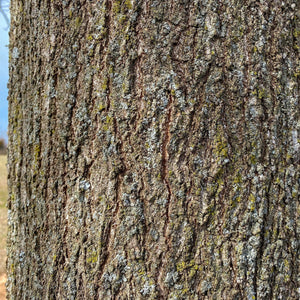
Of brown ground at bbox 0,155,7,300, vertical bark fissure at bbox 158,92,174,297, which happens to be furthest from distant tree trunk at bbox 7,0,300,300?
brown ground at bbox 0,155,7,300

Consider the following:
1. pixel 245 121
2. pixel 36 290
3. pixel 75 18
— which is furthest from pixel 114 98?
pixel 36 290

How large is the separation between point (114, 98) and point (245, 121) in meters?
0.45

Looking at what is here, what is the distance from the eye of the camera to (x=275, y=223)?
119 cm

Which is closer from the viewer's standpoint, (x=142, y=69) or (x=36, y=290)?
(x=142, y=69)

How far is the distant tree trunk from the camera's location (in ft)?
3.77

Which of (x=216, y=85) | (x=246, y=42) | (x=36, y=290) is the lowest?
(x=36, y=290)

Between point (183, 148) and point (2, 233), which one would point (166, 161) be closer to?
point (183, 148)

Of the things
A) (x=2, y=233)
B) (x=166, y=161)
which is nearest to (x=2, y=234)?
(x=2, y=233)

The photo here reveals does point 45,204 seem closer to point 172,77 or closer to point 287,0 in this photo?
point 172,77

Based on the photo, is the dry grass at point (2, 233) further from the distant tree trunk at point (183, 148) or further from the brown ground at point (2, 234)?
the distant tree trunk at point (183, 148)

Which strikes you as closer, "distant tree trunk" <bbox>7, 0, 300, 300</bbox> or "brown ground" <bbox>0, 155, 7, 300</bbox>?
"distant tree trunk" <bbox>7, 0, 300, 300</bbox>

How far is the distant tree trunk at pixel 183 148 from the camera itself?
1.15 metres

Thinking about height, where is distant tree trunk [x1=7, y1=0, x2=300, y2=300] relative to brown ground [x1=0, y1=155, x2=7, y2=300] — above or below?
above

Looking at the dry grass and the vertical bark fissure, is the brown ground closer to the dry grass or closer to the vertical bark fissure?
the dry grass
